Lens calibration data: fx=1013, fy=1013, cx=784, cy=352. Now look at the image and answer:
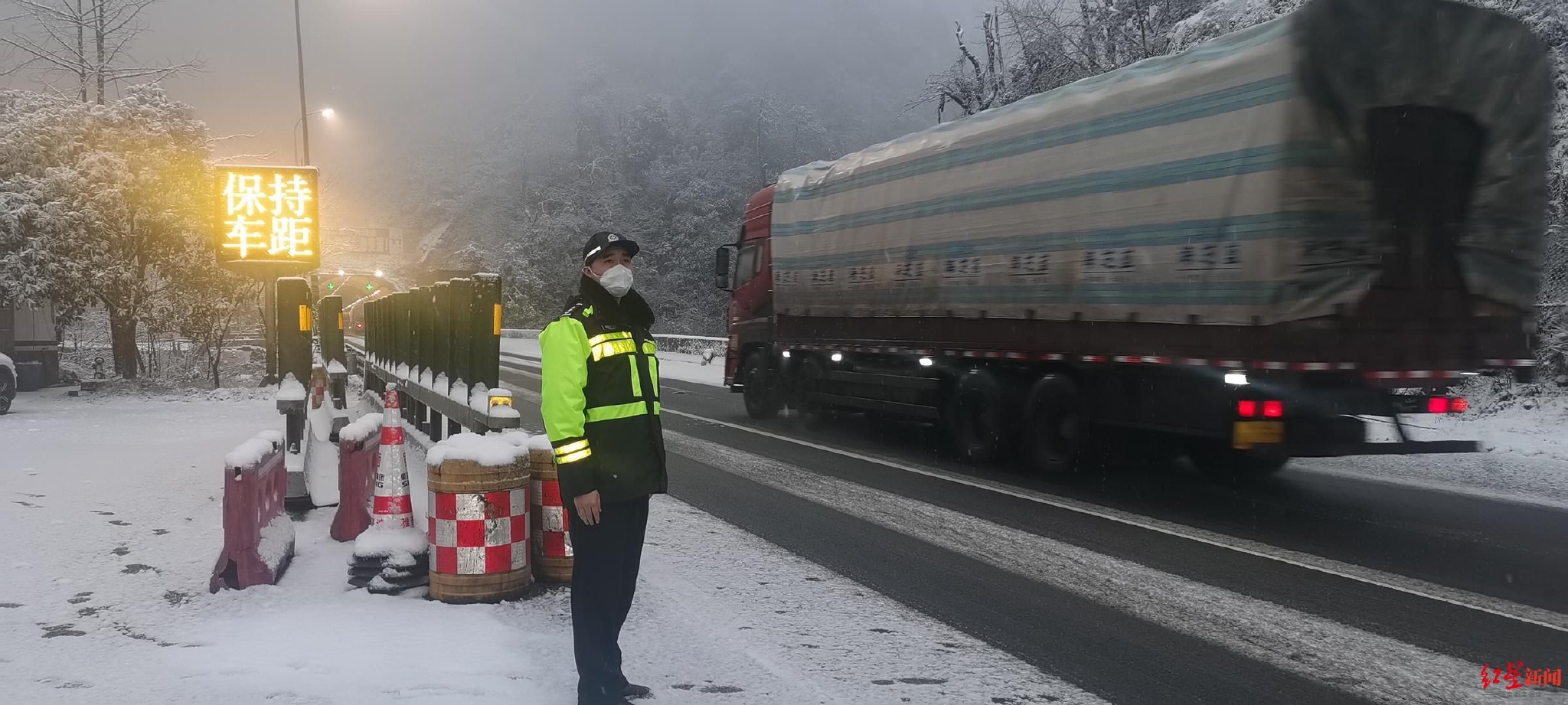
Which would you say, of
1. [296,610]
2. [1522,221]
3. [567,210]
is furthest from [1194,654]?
[567,210]

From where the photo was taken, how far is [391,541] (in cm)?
532

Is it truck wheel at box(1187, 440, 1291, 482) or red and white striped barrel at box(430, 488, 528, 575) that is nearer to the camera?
red and white striped barrel at box(430, 488, 528, 575)

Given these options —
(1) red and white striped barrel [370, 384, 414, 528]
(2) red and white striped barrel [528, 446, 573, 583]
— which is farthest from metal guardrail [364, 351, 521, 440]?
(1) red and white striped barrel [370, 384, 414, 528]

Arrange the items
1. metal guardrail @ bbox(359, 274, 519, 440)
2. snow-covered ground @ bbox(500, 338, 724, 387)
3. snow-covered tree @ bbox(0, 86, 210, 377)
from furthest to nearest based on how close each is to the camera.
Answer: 1. snow-covered ground @ bbox(500, 338, 724, 387)
2. snow-covered tree @ bbox(0, 86, 210, 377)
3. metal guardrail @ bbox(359, 274, 519, 440)

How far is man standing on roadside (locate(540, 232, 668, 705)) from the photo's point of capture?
12.3 feet

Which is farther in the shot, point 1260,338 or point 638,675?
point 1260,338

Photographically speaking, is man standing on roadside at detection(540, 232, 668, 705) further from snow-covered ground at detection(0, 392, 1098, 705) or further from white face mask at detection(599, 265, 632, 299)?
snow-covered ground at detection(0, 392, 1098, 705)

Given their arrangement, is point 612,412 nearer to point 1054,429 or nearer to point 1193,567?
point 1193,567

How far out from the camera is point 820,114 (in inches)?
3809

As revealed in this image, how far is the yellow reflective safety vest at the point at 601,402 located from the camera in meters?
3.75

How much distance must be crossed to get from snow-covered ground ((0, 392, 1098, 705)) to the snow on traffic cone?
13 cm

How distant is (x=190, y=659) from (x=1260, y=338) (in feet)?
21.9

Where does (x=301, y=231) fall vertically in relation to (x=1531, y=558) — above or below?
above

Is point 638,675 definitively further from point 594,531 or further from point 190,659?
point 190,659
